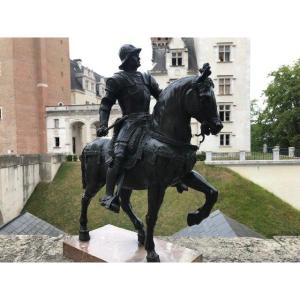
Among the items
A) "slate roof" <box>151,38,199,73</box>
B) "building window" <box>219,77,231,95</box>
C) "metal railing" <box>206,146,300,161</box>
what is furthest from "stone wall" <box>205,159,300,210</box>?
"slate roof" <box>151,38,199,73</box>

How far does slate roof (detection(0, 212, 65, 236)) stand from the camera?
705 centimetres

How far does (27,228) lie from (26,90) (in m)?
28.5

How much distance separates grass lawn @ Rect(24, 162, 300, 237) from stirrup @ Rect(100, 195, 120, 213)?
40.6 feet

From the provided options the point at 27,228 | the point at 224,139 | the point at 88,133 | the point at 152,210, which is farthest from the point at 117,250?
the point at 88,133

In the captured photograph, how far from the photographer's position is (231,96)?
88.5ft

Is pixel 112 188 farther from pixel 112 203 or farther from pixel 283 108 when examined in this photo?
pixel 283 108

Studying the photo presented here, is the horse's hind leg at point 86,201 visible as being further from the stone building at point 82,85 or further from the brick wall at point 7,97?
the stone building at point 82,85

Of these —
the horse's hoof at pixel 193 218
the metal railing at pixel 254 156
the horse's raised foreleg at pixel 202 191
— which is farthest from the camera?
the metal railing at pixel 254 156

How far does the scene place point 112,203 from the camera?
389 cm

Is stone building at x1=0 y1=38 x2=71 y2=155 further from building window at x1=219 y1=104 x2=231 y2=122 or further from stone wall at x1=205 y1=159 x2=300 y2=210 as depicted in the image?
stone wall at x1=205 y1=159 x2=300 y2=210

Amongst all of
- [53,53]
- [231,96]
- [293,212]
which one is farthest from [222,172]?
[53,53]

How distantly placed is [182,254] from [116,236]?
127 cm

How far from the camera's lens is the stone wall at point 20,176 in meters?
17.7

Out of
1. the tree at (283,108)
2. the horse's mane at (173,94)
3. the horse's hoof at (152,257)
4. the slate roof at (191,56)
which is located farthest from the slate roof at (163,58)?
the horse's hoof at (152,257)
